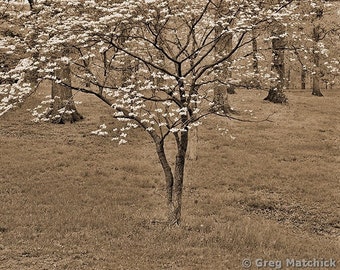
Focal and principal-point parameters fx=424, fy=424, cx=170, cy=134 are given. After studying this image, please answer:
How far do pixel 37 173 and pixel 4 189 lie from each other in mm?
1986

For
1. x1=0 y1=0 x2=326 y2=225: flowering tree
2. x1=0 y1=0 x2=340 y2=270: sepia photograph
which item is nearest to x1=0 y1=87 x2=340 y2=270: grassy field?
x1=0 y1=0 x2=340 y2=270: sepia photograph

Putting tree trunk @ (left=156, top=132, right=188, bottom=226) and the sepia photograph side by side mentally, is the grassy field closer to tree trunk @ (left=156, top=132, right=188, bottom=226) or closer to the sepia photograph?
the sepia photograph

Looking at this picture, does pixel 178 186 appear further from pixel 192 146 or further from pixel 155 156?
pixel 155 156

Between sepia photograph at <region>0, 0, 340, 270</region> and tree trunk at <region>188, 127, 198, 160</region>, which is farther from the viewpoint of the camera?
tree trunk at <region>188, 127, 198, 160</region>

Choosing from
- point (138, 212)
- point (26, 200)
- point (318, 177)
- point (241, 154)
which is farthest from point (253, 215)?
point (26, 200)

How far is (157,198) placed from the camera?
14180mm

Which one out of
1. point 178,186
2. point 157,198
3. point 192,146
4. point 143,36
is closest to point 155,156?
point 192,146

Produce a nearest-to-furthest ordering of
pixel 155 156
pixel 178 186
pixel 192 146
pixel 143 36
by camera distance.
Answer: pixel 143 36 < pixel 178 186 < pixel 192 146 < pixel 155 156

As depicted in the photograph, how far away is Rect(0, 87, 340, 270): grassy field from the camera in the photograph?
9562mm

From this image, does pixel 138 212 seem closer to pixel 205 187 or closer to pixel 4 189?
pixel 205 187

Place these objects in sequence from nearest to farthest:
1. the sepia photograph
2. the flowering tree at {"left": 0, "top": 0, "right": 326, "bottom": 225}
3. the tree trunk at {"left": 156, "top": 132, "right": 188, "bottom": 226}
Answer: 1. the flowering tree at {"left": 0, "top": 0, "right": 326, "bottom": 225}
2. the sepia photograph
3. the tree trunk at {"left": 156, "top": 132, "right": 188, "bottom": 226}

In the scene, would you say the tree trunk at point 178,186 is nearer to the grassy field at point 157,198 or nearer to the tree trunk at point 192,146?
the grassy field at point 157,198

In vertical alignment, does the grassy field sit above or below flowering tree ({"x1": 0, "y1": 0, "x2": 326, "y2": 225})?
below

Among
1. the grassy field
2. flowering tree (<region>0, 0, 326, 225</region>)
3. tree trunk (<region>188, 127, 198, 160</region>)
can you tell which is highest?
flowering tree (<region>0, 0, 326, 225</region>)
